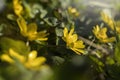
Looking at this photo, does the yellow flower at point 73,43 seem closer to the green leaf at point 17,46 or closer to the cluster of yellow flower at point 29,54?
the cluster of yellow flower at point 29,54

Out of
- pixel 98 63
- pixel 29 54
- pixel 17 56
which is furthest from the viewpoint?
pixel 98 63

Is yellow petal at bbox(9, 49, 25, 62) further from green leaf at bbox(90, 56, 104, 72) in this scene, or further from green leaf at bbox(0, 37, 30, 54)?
green leaf at bbox(90, 56, 104, 72)

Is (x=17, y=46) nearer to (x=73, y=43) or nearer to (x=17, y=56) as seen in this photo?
(x=17, y=56)

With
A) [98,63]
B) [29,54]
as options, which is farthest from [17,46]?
[98,63]

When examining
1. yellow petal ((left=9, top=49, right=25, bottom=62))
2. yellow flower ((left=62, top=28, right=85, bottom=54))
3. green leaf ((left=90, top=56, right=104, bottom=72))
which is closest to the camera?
yellow petal ((left=9, top=49, right=25, bottom=62))

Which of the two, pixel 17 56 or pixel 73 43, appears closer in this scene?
pixel 17 56

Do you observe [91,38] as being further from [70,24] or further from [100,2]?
[100,2]

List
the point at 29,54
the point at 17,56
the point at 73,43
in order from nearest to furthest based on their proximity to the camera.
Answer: the point at 17,56, the point at 29,54, the point at 73,43

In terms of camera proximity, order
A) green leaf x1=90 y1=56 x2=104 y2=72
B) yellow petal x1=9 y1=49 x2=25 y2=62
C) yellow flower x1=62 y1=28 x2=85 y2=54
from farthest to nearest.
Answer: yellow flower x1=62 y1=28 x2=85 y2=54
green leaf x1=90 y1=56 x2=104 y2=72
yellow petal x1=9 y1=49 x2=25 y2=62

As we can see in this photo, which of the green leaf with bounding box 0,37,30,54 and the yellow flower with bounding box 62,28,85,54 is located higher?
the green leaf with bounding box 0,37,30,54

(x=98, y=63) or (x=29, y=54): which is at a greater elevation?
Result: (x=29, y=54)

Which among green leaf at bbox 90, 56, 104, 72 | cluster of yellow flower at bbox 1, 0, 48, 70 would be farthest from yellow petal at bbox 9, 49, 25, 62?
green leaf at bbox 90, 56, 104, 72
